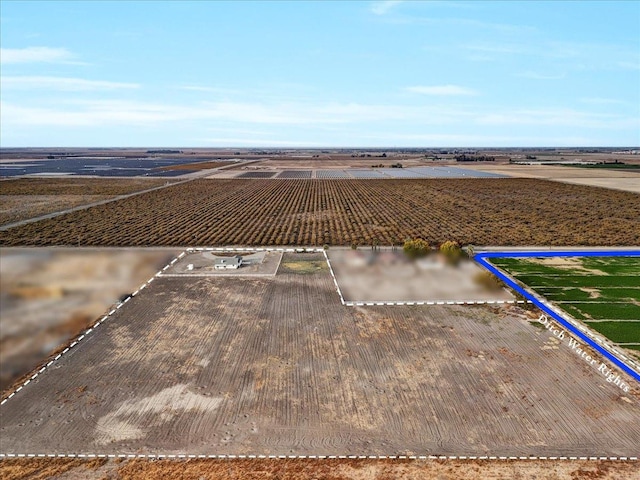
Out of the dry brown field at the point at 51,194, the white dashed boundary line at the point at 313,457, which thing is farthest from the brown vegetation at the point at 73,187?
the white dashed boundary line at the point at 313,457

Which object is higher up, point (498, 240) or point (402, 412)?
point (498, 240)

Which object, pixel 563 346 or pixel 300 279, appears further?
pixel 300 279

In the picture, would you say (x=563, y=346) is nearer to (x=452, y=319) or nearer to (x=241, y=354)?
(x=452, y=319)

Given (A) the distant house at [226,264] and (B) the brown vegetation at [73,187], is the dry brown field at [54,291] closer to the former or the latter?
(A) the distant house at [226,264]

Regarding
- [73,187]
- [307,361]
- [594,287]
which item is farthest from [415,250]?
[73,187]

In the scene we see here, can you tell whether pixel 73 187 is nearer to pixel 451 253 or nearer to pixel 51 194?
pixel 51 194

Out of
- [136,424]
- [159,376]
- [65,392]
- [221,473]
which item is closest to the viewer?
[221,473]

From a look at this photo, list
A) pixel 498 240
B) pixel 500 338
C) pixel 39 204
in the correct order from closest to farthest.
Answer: pixel 500 338 < pixel 498 240 < pixel 39 204

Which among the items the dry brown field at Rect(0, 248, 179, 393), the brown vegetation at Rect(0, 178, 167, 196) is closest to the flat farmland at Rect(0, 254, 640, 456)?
the dry brown field at Rect(0, 248, 179, 393)

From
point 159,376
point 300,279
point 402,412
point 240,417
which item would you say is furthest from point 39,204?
point 402,412
